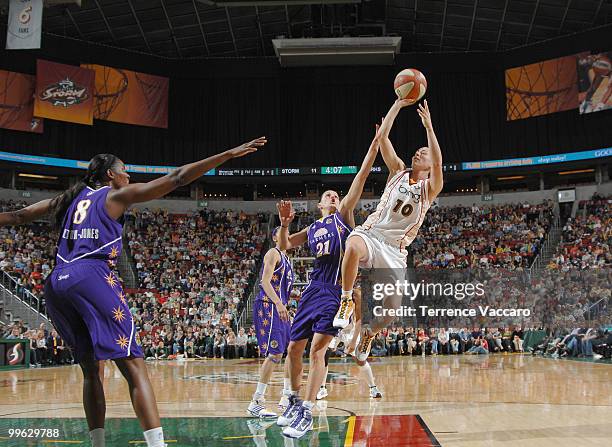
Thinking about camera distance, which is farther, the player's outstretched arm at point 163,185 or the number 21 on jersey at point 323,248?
the number 21 on jersey at point 323,248

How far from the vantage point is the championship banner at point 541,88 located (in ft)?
98.2

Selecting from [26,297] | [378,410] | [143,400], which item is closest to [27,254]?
[26,297]

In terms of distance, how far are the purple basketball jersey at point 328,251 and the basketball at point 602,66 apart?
26.2 m

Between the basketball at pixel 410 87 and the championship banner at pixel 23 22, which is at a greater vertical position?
the championship banner at pixel 23 22

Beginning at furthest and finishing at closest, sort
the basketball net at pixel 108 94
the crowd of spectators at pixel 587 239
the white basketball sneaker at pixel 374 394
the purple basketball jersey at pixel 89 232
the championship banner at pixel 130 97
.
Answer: the championship banner at pixel 130 97, the basketball net at pixel 108 94, the crowd of spectators at pixel 587 239, the white basketball sneaker at pixel 374 394, the purple basketball jersey at pixel 89 232

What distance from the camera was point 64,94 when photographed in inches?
1169

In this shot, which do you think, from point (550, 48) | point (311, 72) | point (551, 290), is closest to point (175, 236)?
point (311, 72)

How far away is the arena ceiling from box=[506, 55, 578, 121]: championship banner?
1.59 metres

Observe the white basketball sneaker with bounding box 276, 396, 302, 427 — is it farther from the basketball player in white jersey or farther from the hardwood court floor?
the basketball player in white jersey

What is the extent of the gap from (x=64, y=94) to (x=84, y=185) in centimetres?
2732

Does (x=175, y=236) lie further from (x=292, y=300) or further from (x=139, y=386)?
(x=139, y=386)

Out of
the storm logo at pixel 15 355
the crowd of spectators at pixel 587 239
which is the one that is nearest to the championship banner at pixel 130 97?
the storm logo at pixel 15 355

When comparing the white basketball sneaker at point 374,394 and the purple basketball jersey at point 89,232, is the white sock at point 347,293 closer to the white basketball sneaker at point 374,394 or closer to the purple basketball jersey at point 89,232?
the purple basketball jersey at point 89,232

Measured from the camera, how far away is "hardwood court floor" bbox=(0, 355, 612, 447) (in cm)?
605
